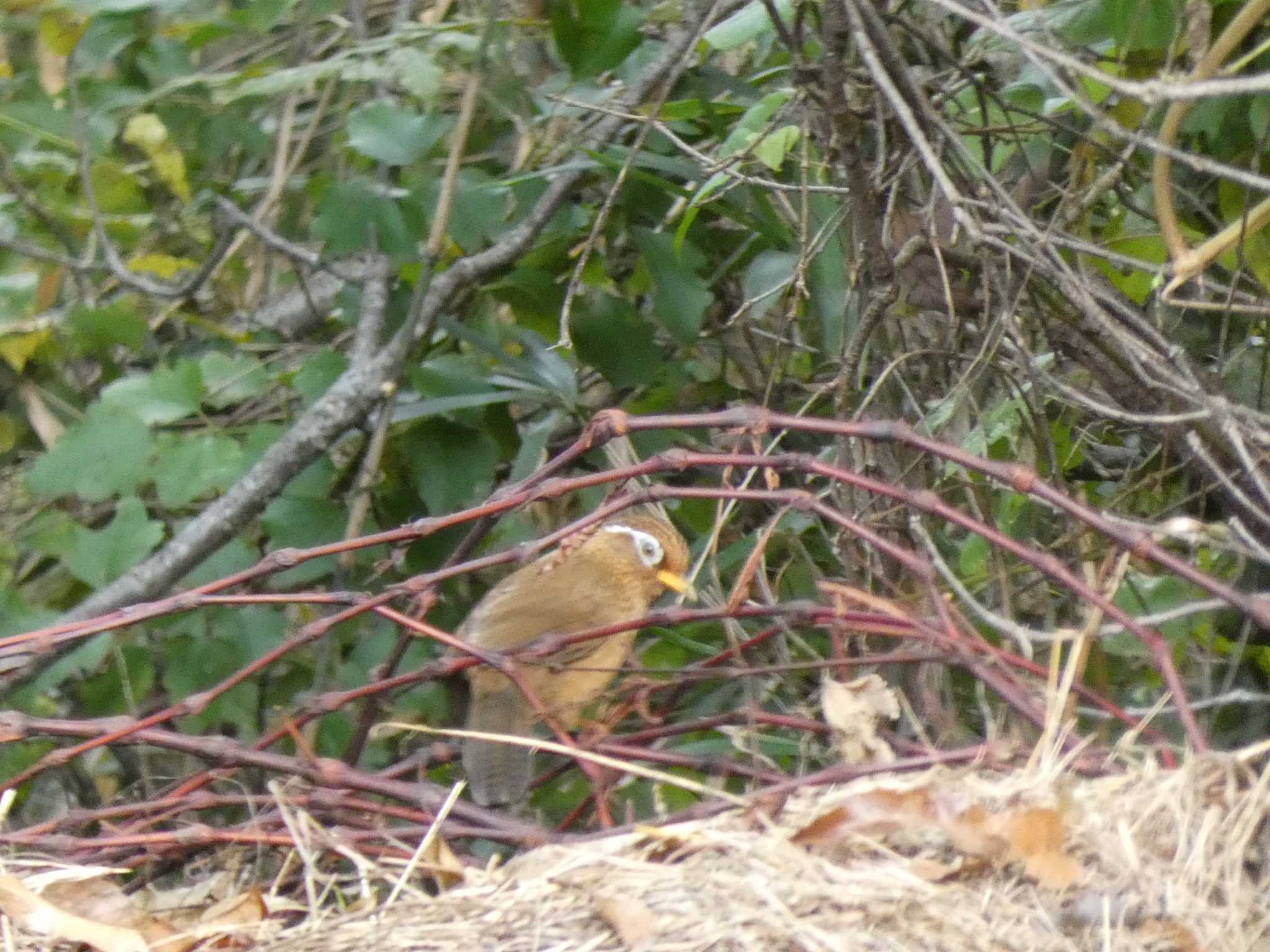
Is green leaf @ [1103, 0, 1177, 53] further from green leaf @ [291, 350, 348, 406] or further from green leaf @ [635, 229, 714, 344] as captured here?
green leaf @ [291, 350, 348, 406]

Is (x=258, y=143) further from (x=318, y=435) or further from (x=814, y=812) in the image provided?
(x=814, y=812)

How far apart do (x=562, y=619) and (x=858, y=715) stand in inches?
14.9

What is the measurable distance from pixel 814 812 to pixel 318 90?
6.41 ft

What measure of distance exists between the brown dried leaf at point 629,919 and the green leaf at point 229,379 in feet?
4.38

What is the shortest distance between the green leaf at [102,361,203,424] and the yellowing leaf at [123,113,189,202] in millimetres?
508

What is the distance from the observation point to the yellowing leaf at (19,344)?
2.16 m

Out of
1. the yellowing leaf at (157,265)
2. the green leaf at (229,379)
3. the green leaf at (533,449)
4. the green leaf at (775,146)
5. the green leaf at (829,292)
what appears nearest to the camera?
the green leaf at (775,146)

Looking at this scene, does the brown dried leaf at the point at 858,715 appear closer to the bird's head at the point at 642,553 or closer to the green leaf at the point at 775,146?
the bird's head at the point at 642,553

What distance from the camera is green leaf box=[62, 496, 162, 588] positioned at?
1.75 m

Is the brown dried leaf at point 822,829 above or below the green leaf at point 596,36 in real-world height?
below

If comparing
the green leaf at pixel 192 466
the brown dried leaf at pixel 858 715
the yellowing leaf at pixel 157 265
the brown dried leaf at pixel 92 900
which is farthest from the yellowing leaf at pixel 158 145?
the brown dried leaf at pixel 858 715

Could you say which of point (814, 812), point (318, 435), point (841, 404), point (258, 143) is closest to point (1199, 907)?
point (814, 812)

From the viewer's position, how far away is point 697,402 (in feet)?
6.57

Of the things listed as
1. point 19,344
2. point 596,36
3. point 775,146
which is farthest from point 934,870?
point 19,344
